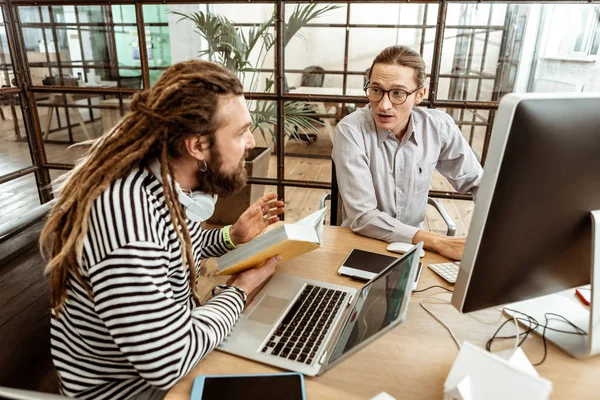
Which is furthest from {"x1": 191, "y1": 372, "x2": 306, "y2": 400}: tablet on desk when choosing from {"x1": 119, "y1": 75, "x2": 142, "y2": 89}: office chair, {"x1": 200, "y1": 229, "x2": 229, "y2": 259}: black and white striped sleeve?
{"x1": 119, "y1": 75, "x2": 142, "y2": 89}: office chair

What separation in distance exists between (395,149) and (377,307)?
0.92 metres

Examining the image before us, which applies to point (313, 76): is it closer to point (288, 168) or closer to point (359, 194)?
point (288, 168)

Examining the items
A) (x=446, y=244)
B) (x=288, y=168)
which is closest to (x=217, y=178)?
(x=446, y=244)

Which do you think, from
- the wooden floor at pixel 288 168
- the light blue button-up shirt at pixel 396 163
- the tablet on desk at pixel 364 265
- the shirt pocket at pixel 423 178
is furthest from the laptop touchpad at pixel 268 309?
the wooden floor at pixel 288 168

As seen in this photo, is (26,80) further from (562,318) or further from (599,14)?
(599,14)

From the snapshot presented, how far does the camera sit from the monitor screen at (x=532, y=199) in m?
0.61

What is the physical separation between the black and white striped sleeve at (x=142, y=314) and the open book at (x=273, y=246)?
256 millimetres

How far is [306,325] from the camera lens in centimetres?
91

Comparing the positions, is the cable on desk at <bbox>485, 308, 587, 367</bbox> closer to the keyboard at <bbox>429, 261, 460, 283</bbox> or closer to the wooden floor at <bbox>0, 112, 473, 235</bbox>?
the keyboard at <bbox>429, 261, 460, 283</bbox>

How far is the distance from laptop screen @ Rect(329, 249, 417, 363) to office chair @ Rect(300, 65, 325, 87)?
67.7 inches

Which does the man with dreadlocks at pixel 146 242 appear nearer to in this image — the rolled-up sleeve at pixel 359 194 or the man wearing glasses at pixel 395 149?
the rolled-up sleeve at pixel 359 194

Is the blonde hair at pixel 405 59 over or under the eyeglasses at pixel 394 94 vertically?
over

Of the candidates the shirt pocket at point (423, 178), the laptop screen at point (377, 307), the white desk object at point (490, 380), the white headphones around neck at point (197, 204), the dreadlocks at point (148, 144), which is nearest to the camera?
the white desk object at point (490, 380)

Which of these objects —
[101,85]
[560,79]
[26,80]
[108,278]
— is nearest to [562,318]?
[108,278]
